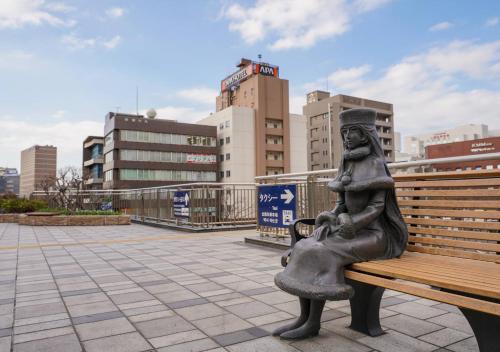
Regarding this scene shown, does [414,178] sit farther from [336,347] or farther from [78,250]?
[78,250]

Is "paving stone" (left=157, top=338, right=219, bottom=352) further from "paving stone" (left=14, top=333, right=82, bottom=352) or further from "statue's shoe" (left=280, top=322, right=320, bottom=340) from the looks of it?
"paving stone" (left=14, top=333, right=82, bottom=352)

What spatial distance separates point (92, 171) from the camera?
77.6m

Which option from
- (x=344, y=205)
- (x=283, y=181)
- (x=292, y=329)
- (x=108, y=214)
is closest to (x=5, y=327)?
(x=292, y=329)

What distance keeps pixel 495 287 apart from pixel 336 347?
1263mm

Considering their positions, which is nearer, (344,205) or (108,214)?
(344,205)

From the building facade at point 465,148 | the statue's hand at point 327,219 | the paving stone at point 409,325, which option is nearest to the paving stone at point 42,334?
Result: the statue's hand at point 327,219

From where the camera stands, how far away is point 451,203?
3.18 metres

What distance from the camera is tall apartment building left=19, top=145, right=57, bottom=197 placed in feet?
594

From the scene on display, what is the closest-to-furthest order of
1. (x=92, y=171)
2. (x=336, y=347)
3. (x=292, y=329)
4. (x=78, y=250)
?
(x=336, y=347) → (x=292, y=329) → (x=78, y=250) → (x=92, y=171)

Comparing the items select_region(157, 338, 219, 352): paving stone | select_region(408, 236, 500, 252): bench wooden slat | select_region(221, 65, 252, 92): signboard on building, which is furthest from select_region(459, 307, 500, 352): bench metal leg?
select_region(221, 65, 252, 92): signboard on building

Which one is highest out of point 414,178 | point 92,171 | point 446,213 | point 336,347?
point 92,171

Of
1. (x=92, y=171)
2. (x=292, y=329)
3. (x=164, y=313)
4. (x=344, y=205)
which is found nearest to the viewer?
(x=292, y=329)

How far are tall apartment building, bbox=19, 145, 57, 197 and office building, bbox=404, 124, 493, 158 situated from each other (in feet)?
492

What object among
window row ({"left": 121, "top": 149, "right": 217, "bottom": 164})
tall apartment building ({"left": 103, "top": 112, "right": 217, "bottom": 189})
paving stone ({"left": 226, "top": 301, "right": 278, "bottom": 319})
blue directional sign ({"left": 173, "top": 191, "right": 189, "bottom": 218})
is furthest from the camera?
window row ({"left": 121, "top": 149, "right": 217, "bottom": 164})
